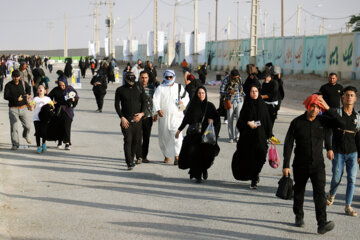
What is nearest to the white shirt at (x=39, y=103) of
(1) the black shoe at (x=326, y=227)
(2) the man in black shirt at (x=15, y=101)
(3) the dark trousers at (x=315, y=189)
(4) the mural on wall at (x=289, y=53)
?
(2) the man in black shirt at (x=15, y=101)

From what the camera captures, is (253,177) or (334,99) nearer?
(253,177)

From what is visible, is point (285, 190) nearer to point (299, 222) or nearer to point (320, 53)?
point (299, 222)

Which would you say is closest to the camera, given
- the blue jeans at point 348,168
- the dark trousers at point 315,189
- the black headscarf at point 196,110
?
the dark trousers at point 315,189

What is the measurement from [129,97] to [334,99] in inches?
186

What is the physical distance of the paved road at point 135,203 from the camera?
740 cm

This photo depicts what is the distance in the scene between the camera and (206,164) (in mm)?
10492

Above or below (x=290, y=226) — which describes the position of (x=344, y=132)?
above

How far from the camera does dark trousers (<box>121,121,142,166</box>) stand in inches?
450

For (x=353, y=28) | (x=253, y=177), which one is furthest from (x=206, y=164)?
(x=353, y=28)

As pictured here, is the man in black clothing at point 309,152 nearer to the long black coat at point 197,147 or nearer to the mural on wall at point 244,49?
the long black coat at point 197,147

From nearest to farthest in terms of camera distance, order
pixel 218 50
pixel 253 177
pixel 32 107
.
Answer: pixel 253 177
pixel 32 107
pixel 218 50

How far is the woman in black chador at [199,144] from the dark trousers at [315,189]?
2.97 m

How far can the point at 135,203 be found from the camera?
8.88m

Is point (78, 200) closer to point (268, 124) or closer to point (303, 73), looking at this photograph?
point (268, 124)
